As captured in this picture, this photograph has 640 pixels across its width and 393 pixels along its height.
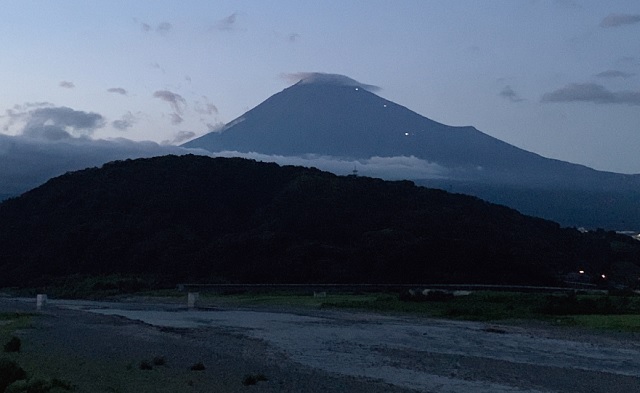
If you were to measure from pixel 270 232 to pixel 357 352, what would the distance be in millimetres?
53836

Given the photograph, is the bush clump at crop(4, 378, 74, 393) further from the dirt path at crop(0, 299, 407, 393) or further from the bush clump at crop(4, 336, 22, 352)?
the bush clump at crop(4, 336, 22, 352)

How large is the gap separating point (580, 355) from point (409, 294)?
893 inches

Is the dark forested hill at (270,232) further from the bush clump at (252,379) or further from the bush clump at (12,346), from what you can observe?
the bush clump at (252,379)

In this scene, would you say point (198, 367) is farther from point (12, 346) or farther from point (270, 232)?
point (270, 232)

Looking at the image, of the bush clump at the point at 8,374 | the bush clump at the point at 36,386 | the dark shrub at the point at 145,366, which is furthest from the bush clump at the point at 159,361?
the bush clump at the point at 36,386

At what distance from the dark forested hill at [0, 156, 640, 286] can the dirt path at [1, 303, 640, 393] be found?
29.1 metres

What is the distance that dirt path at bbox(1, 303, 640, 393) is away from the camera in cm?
1998

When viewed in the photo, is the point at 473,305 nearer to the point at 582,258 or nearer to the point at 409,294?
the point at 409,294

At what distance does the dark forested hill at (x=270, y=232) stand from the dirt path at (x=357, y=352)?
29.1m

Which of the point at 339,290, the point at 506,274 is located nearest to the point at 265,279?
the point at 339,290

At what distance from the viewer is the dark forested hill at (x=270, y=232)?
226 feet

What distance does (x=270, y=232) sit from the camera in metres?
79.8

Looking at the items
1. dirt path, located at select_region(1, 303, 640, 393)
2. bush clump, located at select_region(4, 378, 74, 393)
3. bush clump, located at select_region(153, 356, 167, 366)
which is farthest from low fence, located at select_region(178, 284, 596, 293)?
bush clump, located at select_region(4, 378, 74, 393)

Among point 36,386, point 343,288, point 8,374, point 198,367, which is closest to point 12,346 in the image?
point 198,367
